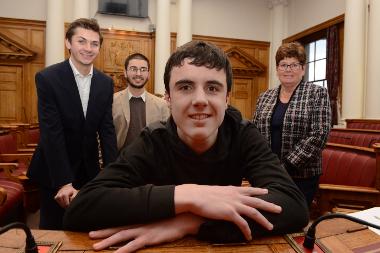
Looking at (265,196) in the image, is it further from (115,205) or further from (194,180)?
(115,205)

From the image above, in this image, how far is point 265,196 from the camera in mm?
1067

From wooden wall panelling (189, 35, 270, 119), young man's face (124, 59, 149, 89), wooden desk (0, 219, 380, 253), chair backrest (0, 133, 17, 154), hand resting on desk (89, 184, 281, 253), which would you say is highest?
wooden wall panelling (189, 35, 270, 119)

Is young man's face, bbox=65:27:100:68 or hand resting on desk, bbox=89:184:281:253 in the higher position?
young man's face, bbox=65:27:100:68

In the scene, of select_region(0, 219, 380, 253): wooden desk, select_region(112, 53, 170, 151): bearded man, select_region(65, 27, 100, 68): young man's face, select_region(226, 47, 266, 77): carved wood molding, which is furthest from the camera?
select_region(226, 47, 266, 77): carved wood molding

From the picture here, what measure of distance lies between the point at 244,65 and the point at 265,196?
33.6 ft

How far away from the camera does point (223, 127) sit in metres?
1.36

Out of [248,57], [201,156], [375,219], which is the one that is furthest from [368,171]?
[248,57]

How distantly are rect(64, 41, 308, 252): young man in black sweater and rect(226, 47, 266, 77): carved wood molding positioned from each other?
9.61 m

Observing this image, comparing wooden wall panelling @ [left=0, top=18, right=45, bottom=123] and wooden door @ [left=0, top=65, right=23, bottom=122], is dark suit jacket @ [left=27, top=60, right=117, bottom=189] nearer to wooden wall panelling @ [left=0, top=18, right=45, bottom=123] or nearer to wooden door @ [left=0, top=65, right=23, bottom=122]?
wooden wall panelling @ [left=0, top=18, right=45, bottom=123]

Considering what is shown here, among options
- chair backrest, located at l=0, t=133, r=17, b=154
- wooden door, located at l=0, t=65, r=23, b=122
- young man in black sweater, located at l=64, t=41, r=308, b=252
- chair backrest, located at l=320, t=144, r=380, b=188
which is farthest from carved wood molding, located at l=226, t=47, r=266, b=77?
young man in black sweater, located at l=64, t=41, r=308, b=252

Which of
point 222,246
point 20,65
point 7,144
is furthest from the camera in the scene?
point 20,65

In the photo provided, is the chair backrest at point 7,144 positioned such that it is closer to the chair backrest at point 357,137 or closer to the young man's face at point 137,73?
the young man's face at point 137,73

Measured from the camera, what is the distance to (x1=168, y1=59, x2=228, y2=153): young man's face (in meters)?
1.16

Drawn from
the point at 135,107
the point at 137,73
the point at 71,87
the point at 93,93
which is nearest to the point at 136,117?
the point at 135,107
